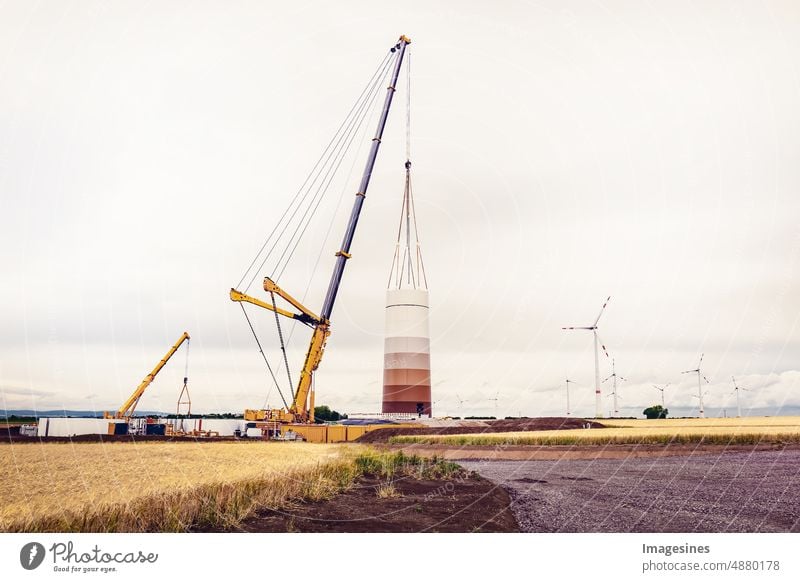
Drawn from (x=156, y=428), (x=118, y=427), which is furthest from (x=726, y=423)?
(x=118, y=427)

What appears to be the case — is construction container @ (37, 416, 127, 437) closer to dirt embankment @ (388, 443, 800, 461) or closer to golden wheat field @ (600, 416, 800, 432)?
dirt embankment @ (388, 443, 800, 461)

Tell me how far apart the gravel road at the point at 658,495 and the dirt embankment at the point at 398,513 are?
0.73 metres

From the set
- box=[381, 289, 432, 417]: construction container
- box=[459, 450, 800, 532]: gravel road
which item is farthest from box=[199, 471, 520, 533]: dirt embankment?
box=[381, 289, 432, 417]: construction container

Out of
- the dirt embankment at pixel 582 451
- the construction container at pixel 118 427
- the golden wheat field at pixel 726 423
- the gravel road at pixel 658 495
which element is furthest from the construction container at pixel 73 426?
the golden wheat field at pixel 726 423

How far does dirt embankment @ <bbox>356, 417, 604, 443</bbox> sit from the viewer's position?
51.2m

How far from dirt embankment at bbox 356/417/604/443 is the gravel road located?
A: 933 inches

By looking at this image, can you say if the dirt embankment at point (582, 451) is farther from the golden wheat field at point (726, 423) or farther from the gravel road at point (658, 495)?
the golden wheat field at point (726, 423)

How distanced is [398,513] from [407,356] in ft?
148

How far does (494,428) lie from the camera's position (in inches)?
2360

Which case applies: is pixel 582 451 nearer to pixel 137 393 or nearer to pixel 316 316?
pixel 316 316

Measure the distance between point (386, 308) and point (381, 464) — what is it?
39.4 metres

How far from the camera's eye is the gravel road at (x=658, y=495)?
483 inches
